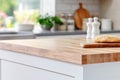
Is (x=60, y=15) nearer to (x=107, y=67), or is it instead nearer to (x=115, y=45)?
(x=115, y=45)

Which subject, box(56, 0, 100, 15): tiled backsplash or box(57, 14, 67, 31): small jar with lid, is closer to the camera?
box(57, 14, 67, 31): small jar with lid

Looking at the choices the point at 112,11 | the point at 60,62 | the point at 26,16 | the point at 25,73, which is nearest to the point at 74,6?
the point at 112,11

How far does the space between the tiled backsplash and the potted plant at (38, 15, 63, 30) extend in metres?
0.25

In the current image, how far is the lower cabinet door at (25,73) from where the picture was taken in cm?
151

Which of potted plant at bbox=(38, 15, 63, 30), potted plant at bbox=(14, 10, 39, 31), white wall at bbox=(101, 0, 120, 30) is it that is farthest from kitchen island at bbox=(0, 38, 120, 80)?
white wall at bbox=(101, 0, 120, 30)

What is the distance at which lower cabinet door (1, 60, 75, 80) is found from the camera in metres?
1.51

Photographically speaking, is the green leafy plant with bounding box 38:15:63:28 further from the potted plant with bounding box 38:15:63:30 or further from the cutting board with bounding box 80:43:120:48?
the cutting board with bounding box 80:43:120:48

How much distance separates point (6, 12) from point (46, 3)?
66 cm

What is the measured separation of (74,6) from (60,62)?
338 centimetres

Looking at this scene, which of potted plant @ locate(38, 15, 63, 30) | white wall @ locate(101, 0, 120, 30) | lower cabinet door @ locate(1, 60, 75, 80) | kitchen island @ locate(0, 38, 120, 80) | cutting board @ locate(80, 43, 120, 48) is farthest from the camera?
white wall @ locate(101, 0, 120, 30)

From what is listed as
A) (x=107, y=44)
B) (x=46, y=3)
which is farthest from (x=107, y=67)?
(x=46, y=3)

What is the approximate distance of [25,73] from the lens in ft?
5.78

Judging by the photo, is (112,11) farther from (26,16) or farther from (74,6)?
(26,16)

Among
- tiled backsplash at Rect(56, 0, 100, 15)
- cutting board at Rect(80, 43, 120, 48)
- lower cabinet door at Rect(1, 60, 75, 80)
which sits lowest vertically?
lower cabinet door at Rect(1, 60, 75, 80)
